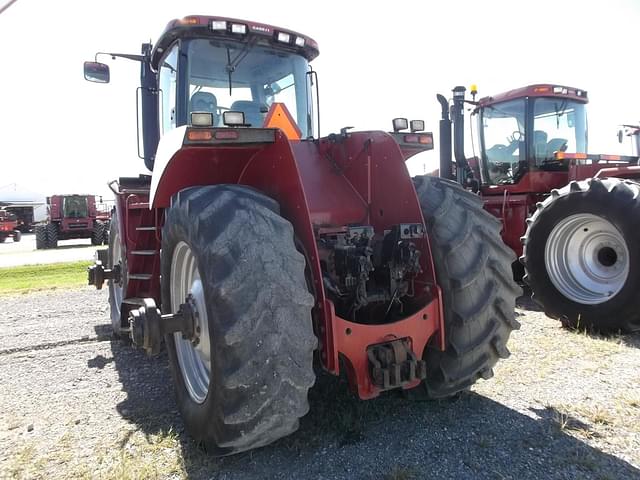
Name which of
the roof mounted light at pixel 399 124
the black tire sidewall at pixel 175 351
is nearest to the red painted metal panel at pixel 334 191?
the roof mounted light at pixel 399 124

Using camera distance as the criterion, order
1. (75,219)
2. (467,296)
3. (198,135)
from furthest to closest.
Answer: (75,219) → (467,296) → (198,135)

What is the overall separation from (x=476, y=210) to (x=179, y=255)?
1.81 m

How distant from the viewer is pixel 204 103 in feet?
12.8

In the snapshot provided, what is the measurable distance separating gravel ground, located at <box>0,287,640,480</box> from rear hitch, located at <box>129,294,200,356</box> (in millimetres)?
589

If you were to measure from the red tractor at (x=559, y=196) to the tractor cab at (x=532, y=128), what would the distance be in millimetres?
15

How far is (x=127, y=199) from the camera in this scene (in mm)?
4496

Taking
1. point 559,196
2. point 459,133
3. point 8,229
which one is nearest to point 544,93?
point 459,133

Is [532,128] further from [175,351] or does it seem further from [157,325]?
[157,325]

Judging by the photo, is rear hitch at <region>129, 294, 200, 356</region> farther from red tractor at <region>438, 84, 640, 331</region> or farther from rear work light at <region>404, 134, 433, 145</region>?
red tractor at <region>438, 84, 640, 331</region>

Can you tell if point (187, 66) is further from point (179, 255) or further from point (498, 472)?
point (498, 472)

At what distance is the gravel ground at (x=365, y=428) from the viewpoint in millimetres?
2473

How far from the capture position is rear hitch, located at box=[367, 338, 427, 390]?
2572 millimetres

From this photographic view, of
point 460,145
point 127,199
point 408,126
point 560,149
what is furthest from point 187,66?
point 560,149

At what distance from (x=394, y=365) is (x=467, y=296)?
1.88ft
